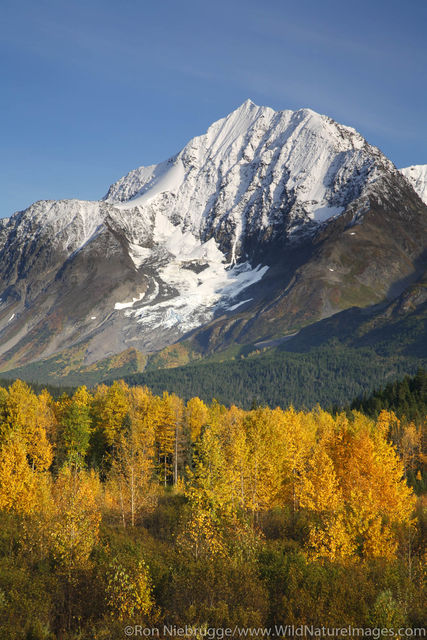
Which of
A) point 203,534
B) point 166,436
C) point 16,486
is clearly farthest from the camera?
point 166,436

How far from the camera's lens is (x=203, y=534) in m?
34.8

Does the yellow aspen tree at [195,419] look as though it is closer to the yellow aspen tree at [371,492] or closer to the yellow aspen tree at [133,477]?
the yellow aspen tree at [133,477]

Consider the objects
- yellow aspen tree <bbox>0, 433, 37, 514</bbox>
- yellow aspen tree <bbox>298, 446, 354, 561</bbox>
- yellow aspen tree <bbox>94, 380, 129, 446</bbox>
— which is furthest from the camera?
yellow aspen tree <bbox>94, 380, 129, 446</bbox>

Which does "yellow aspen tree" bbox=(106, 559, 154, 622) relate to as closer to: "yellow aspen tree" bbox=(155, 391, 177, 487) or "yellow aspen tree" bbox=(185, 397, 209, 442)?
"yellow aspen tree" bbox=(155, 391, 177, 487)

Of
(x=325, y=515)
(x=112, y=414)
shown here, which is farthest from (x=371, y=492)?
(x=112, y=414)

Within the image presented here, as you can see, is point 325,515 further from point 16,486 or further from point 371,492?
point 16,486

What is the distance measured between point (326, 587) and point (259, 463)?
1001 inches

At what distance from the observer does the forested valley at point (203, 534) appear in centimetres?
2469

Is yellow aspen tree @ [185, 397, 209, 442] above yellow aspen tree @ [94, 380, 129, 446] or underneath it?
underneath

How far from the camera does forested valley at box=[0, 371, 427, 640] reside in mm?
24688

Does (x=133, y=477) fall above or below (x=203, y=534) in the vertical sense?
above

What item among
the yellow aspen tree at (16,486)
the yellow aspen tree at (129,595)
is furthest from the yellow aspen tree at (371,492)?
the yellow aspen tree at (16,486)

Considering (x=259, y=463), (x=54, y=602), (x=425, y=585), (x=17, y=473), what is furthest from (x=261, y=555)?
(x=17, y=473)

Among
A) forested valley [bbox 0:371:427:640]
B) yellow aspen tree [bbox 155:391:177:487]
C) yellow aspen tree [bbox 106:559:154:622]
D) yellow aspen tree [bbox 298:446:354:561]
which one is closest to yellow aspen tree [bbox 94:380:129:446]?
forested valley [bbox 0:371:427:640]
